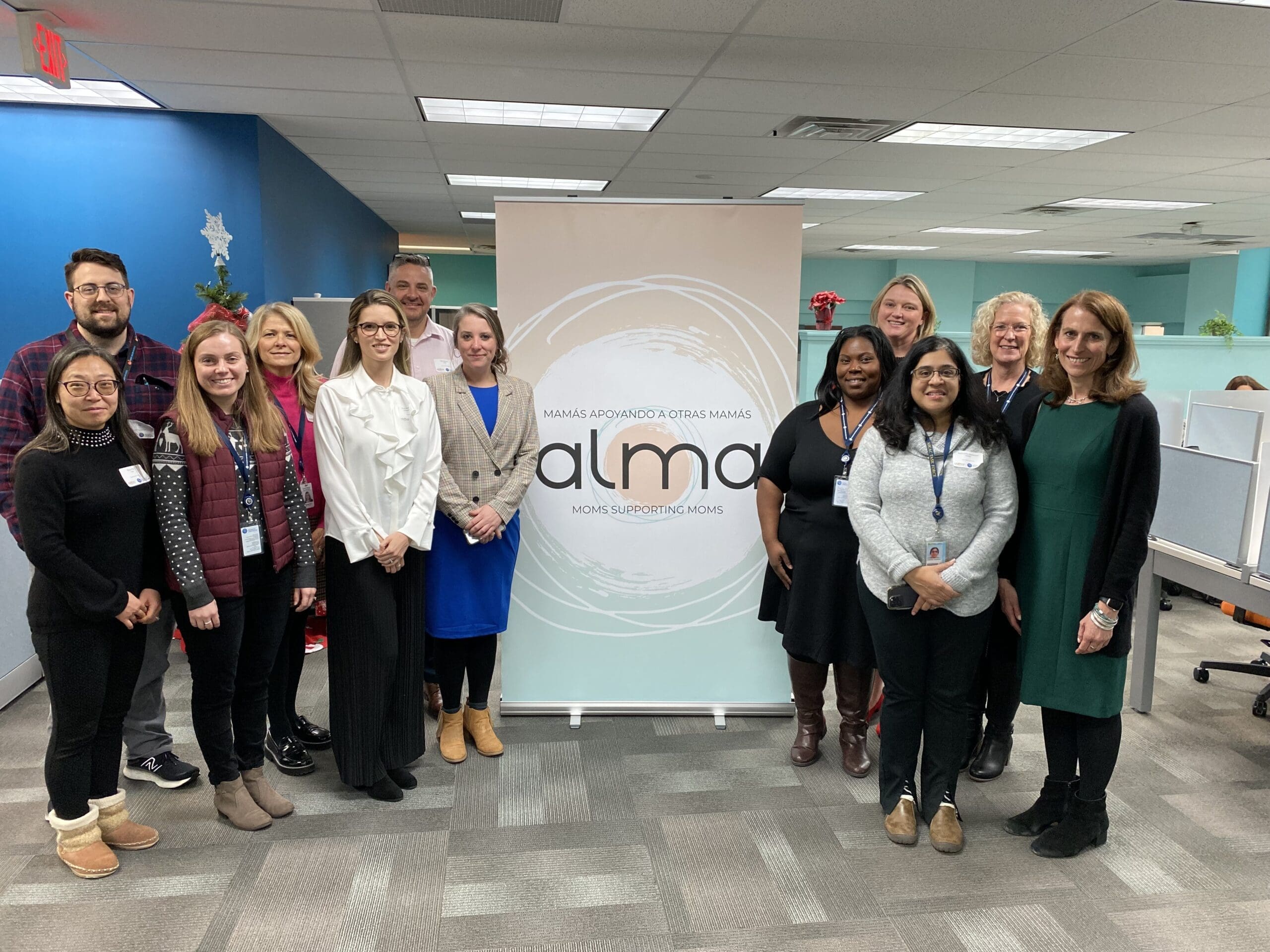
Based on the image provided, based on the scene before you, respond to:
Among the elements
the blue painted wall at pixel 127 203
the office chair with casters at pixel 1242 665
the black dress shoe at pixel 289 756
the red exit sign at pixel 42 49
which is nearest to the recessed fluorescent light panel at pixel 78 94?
the blue painted wall at pixel 127 203

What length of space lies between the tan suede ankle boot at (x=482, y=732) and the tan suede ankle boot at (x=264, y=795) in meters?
0.63

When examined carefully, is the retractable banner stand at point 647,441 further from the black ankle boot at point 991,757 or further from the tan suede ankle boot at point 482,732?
the black ankle boot at point 991,757

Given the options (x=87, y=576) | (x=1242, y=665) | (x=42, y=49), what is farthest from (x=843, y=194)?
(x=87, y=576)

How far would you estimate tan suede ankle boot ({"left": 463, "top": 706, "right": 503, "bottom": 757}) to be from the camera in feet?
9.11

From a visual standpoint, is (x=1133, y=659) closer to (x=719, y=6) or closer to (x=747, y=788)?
(x=747, y=788)

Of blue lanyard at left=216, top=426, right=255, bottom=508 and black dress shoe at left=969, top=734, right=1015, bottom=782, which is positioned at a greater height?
blue lanyard at left=216, top=426, right=255, bottom=508

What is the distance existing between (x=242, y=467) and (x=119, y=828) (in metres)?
1.06

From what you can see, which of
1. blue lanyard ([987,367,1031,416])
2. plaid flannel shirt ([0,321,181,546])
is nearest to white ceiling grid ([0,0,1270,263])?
blue lanyard ([987,367,1031,416])

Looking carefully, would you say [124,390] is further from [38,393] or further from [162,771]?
[162,771]

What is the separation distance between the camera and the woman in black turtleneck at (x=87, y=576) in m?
1.90

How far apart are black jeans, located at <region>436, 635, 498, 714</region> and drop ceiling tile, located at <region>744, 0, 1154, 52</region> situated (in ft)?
9.00

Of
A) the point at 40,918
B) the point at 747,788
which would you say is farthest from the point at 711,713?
the point at 40,918

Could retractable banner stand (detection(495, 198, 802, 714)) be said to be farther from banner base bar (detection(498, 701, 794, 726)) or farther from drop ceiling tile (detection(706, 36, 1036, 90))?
drop ceiling tile (detection(706, 36, 1036, 90))

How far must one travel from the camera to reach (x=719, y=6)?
10.6 ft
